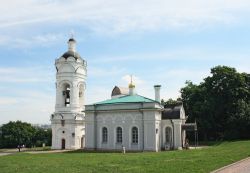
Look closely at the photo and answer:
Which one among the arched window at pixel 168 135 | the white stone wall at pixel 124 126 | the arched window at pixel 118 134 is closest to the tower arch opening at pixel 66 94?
the white stone wall at pixel 124 126

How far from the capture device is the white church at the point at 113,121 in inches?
1412

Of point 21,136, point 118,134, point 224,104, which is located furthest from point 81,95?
point 21,136

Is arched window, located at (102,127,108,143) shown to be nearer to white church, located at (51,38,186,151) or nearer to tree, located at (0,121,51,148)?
white church, located at (51,38,186,151)

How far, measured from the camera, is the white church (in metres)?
35.9

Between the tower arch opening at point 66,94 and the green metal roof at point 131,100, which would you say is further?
the tower arch opening at point 66,94

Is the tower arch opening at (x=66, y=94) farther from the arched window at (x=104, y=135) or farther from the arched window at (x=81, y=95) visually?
the arched window at (x=104, y=135)

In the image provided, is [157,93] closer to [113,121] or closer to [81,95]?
[113,121]

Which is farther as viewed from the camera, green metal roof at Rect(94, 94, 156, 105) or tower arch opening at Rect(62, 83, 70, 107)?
tower arch opening at Rect(62, 83, 70, 107)

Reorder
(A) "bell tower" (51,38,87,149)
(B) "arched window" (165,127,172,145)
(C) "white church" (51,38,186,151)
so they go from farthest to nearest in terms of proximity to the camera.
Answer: (A) "bell tower" (51,38,87,149)
(B) "arched window" (165,127,172,145)
(C) "white church" (51,38,186,151)

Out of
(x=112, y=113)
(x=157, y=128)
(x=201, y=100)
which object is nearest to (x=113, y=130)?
(x=112, y=113)

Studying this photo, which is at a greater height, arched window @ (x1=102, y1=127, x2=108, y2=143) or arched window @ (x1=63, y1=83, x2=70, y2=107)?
arched window @ (x1=63, y1=83, x2=70, y2=107)

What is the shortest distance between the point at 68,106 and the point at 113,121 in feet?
27.9

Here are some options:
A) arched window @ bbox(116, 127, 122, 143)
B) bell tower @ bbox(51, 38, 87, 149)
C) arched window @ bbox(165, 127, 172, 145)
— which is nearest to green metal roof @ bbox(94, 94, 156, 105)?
arched window @ bbox(116, 127, 122, 143)

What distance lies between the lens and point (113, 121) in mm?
37594
